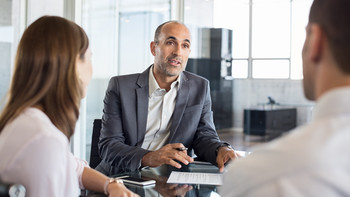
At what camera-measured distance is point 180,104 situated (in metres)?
2.64

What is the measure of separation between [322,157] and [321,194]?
0.07 m

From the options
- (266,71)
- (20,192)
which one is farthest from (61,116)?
(266,71)

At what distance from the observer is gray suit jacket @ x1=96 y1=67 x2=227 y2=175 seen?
2420 millimetres

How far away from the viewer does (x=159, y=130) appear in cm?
259

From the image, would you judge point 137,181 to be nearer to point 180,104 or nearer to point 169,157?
point 169,157

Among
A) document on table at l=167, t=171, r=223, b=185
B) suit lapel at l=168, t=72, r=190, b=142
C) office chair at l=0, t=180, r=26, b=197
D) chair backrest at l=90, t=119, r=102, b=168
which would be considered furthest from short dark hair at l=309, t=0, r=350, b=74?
chair backrest at l=90, t=119, r=102, b=168

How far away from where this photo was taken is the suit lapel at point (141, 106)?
8.29 feet

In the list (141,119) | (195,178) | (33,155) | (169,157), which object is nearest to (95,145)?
(141,119)

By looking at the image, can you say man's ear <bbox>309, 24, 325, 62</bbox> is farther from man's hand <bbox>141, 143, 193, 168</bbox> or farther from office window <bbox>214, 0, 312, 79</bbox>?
office window <bbox>214, 0, 312, 79</bbox>

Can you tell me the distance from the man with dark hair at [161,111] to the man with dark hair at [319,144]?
1.46 m

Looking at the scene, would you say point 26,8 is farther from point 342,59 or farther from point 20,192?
point 342,59

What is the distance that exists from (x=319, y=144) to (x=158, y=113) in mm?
1968

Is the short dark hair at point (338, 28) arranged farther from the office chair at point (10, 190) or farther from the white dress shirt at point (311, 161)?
the office chair at point (10, 190)

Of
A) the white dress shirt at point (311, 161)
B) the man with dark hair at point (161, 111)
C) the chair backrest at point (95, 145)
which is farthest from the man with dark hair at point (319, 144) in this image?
the chair backrest at point (95, 145)
